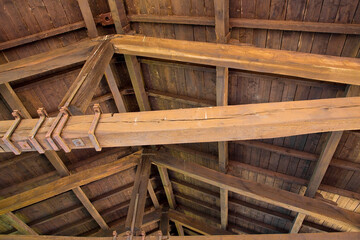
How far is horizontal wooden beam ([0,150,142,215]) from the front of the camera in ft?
14.7

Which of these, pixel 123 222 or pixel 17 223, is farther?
pixel 123 222

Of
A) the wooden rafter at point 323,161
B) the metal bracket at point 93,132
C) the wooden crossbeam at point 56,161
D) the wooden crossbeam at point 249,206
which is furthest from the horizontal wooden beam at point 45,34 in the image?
the wooden crossbeam at point 249,206

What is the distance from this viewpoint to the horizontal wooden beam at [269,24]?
8.10ft

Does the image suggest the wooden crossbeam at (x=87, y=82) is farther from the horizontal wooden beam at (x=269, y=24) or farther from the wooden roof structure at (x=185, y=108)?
the horizontal wooden beam at (x=269, y=24)

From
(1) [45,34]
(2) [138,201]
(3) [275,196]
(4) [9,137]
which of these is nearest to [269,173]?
(3) [275,196]

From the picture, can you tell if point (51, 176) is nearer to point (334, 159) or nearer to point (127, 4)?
point (127, 4)

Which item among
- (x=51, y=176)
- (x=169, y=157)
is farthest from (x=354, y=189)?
(x=51, y=176)

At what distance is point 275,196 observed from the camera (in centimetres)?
394

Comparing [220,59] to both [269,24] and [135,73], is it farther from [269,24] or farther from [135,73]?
[135,73]

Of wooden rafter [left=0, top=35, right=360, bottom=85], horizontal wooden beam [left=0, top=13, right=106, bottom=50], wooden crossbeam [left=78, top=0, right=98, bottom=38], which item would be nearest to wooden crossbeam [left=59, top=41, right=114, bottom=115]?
wooden rafter [left=0, top=35, right=360, bottom=85]

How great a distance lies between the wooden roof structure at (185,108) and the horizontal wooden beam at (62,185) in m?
0.02

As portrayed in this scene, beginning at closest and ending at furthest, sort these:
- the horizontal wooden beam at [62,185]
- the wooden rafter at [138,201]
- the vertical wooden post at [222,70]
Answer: the vertical wooden post at [222,70]
the wooden rafter at [138,201]
the horizontal wooden beam at [62,185]

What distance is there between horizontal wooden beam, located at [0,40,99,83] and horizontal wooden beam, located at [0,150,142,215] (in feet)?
7.67

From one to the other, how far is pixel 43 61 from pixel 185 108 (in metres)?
2.02
